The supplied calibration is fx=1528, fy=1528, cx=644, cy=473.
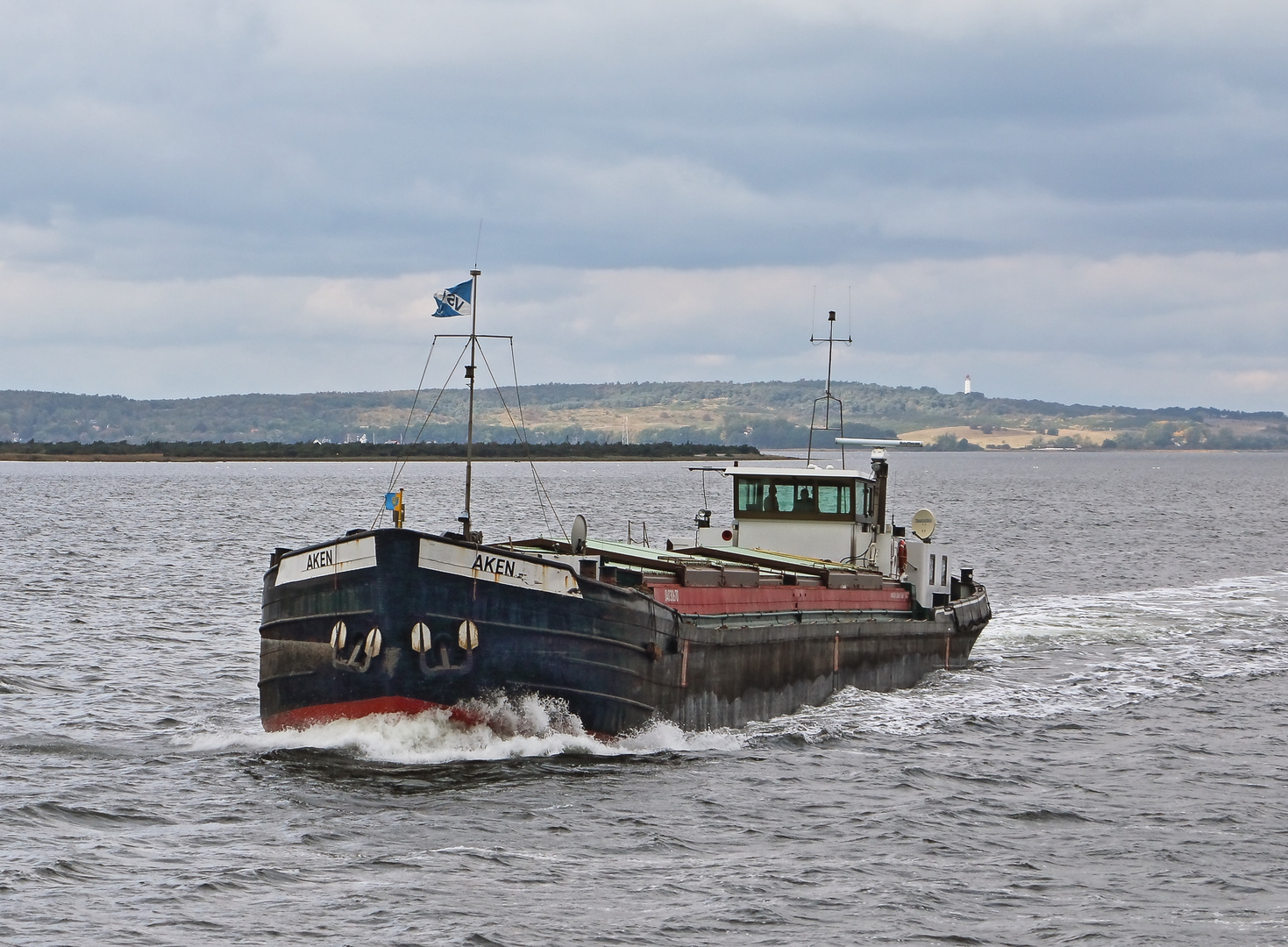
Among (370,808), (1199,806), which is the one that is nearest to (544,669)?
(370,808)

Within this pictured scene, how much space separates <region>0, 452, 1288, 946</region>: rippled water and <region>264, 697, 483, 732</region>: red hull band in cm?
19

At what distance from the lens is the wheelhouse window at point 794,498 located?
3300 centimetres

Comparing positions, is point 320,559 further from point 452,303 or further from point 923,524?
point 923,524

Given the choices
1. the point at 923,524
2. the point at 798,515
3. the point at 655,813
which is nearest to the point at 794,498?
the point at 798,515

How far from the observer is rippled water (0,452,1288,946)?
51.5 ft

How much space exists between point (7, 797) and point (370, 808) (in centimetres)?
488

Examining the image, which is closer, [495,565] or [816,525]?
[495,565]

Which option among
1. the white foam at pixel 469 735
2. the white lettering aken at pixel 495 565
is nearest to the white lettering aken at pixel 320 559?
the white lettering aken at pixel 495 565

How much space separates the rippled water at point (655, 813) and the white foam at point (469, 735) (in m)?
0.04

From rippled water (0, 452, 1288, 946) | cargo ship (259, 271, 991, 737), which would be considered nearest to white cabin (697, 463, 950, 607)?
rippled water (0, 452, 1288, 946)

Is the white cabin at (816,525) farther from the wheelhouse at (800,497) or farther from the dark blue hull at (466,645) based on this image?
the dark blue hull at (466,645)

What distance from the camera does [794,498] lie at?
33.3 meters

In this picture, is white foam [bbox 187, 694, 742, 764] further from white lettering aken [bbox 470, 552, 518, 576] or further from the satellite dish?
the satellite dish

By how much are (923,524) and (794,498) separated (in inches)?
125
